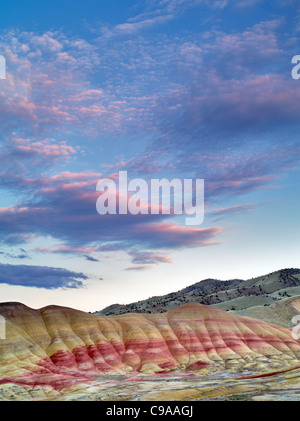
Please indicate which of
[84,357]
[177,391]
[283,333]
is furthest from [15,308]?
[283,333]

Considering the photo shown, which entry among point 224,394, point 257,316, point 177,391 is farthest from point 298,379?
point 257,316

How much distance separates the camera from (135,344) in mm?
112625

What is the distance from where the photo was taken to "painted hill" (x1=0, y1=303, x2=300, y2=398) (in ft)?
313

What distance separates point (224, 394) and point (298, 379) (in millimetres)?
14417

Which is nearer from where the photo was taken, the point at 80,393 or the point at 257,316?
the point at 80,393

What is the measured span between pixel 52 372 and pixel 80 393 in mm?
18568

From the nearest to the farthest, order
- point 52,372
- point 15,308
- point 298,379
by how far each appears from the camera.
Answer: point 298,379 → point 52,372 → point 15,308

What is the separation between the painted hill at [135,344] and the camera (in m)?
95.2

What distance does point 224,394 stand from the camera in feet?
221

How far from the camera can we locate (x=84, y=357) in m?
103

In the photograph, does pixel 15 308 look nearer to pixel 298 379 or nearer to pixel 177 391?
pixel 177 391

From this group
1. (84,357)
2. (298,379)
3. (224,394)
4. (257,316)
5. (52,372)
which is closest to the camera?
(224,394)
